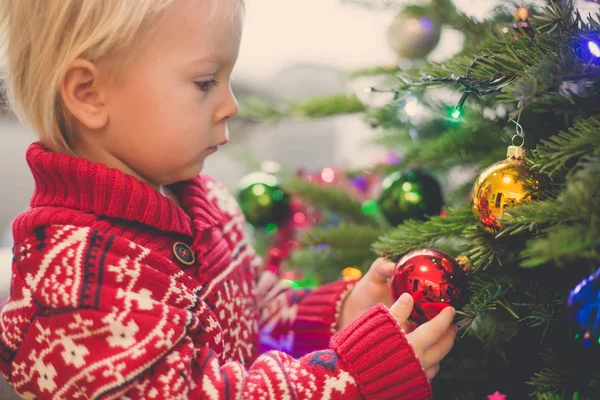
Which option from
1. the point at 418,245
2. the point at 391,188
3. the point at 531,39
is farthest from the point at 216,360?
the point at 531,39

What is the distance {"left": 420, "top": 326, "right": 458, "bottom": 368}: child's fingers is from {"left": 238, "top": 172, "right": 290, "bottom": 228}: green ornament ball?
0.53 m

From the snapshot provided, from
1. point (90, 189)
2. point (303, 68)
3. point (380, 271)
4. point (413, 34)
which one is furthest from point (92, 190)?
point (303, 68)

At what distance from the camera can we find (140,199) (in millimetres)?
610

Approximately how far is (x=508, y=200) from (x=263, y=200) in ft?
1.97

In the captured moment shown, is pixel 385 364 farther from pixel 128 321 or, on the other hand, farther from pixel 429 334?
pixel 128 321

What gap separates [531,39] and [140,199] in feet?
1.49

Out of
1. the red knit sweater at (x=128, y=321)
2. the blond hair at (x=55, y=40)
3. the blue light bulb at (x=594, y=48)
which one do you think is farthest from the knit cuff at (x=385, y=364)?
the blond hair at (x=55, y=40)

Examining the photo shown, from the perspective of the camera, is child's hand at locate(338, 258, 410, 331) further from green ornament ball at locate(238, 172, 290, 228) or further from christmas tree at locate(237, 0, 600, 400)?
green ornament ball at locate(238, 172, 290, 228)

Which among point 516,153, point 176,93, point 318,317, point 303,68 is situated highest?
point 303,68

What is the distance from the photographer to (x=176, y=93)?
62 cm

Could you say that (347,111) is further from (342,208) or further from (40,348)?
(40,348)

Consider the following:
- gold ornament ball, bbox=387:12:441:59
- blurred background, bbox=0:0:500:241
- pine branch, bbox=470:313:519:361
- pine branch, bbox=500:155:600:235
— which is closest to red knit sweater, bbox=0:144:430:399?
pine branch, bbox=470:313:519:361

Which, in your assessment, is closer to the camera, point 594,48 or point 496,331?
point 594,48

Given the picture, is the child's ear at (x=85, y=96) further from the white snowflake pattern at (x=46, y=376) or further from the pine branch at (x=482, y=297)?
the pine branch at (x=482, y=297)
